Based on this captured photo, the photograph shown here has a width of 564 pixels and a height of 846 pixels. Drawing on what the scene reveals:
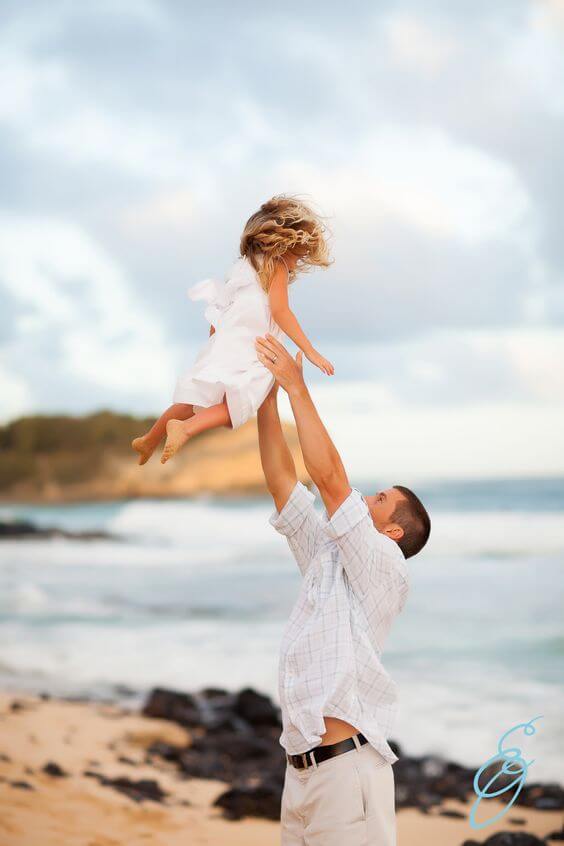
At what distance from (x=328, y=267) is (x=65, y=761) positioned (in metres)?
5.03

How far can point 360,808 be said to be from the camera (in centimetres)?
261

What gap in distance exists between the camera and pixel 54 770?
21.8ft

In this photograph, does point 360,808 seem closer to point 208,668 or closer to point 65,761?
point 65,761

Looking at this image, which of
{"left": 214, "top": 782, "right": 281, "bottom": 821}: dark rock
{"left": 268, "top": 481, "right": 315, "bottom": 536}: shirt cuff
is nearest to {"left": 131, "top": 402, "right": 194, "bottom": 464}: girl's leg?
{"left": 268, "top": 481, "right": 315, "bottom": 536}: shirt cuff

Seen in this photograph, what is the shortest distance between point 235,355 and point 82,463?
99.0 ft

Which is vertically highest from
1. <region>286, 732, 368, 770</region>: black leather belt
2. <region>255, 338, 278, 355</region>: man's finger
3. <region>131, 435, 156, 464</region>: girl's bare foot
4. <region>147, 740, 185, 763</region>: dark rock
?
<region>255, 338, 278, 355</region>: man's finger

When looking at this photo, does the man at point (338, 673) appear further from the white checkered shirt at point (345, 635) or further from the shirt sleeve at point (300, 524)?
the shirt sleeve at point (300, 524)

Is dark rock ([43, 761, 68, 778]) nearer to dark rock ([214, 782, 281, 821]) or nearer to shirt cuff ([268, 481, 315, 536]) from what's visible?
dark rock ([214, 782, 281, 821])

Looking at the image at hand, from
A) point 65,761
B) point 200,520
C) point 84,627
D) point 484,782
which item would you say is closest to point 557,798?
point 484,782

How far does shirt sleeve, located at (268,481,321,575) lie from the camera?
2.95 metres

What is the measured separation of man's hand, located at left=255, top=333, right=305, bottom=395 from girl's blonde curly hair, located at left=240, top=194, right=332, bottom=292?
29cm

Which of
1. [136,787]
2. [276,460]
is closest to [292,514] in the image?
[276,460]

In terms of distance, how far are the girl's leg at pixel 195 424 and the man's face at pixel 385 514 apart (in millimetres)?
533

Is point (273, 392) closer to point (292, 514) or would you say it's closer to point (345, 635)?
point (292, 514)
